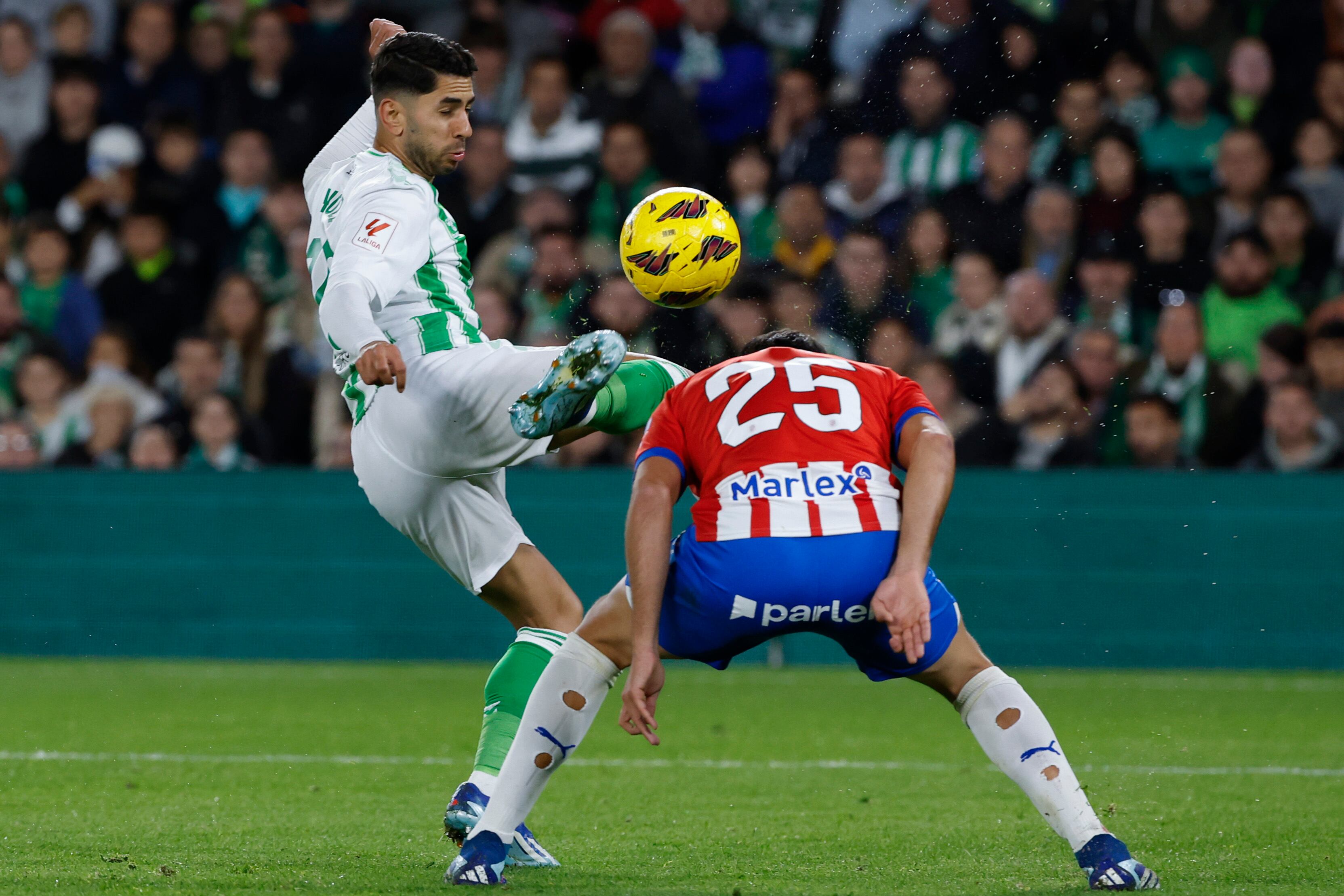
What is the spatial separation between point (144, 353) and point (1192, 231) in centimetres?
685

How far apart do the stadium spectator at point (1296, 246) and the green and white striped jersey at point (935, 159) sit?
175cm

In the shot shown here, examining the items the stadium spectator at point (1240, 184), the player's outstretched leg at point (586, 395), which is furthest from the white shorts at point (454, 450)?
the stadium spectator at point (1240, 184)

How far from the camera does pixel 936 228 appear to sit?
10.1m

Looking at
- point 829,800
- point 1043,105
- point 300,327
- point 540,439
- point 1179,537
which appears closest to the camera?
point 540,439

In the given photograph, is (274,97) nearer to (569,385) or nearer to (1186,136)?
(1186,136)

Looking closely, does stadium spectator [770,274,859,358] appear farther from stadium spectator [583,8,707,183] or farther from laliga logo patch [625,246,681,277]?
laliga logo patch [625,246,681,277]

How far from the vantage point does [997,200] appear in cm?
1031

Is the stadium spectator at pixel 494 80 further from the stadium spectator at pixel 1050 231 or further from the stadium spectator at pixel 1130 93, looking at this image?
the stadium spectator at pixel 1130 93

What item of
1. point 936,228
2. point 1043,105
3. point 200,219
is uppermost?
point 1043,105

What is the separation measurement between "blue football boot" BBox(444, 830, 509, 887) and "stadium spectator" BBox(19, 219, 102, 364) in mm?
8772

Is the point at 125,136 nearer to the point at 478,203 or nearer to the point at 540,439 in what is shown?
the point at 478,203

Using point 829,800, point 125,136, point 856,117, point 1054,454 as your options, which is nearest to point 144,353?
point 125,136

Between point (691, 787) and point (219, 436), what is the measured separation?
5.89m

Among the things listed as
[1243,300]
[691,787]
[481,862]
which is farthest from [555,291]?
[481,862]
